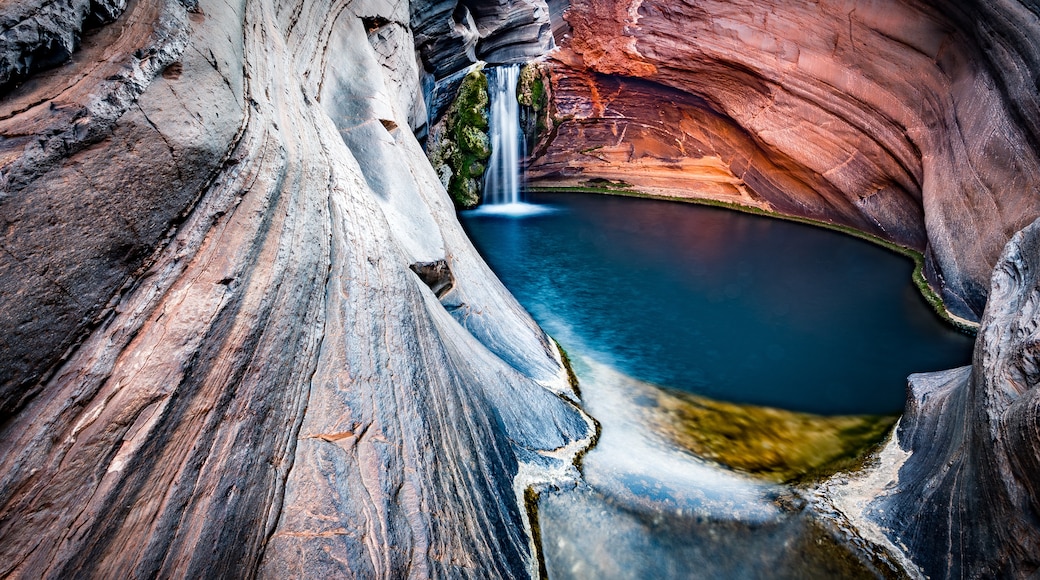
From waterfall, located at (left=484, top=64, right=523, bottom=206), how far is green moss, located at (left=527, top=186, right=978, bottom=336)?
1.70m

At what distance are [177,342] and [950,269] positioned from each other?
11633 millimetres

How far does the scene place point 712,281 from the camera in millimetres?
10039

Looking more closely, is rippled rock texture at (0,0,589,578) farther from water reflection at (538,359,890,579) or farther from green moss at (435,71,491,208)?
green moss at (435,71,491,208)

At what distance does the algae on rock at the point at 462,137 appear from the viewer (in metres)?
14.4

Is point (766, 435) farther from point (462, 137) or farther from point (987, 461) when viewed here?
point (462, 137)

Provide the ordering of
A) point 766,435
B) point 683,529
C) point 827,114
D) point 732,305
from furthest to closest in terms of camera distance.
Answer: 1. point 827,114
2. point 732,305
3. point 766,435
4. point 683,529

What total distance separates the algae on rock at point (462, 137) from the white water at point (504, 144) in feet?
1.58

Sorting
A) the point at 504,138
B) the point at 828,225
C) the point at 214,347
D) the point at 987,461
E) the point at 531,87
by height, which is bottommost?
the point at 987,461

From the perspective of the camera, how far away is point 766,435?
5.62 meters

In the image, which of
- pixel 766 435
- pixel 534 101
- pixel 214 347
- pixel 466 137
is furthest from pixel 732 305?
pixel 534 101

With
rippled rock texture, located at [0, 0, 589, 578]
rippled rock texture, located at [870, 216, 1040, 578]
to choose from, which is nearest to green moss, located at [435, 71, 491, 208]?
rippled rock texture, located at [0, 0, 589, 578]

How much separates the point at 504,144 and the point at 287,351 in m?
13.8

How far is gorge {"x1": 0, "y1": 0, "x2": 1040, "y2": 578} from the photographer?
197 cm

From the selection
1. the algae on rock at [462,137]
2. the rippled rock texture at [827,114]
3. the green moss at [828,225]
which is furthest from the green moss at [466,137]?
the green moss at [828,225]
